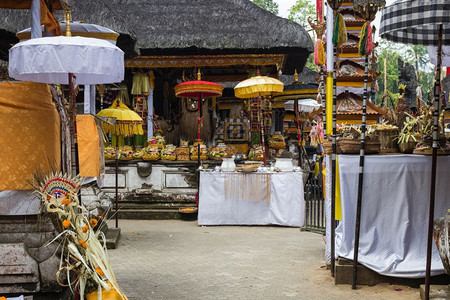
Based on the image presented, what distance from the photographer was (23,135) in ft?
16.1

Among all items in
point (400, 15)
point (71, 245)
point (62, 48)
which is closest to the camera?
point (71, 245)

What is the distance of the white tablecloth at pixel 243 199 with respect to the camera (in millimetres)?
11258

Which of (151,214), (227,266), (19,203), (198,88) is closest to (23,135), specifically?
(19,203)

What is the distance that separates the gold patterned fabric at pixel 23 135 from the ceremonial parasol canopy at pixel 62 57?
194 mm

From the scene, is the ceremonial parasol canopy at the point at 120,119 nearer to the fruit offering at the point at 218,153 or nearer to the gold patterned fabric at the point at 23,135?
the fruit offering at the point at 218,153

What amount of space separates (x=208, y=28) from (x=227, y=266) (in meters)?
8.80

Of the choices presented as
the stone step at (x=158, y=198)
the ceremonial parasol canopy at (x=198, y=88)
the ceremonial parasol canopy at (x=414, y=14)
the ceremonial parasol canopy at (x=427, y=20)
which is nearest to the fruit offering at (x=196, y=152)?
the stone step at (x=158, y=198)

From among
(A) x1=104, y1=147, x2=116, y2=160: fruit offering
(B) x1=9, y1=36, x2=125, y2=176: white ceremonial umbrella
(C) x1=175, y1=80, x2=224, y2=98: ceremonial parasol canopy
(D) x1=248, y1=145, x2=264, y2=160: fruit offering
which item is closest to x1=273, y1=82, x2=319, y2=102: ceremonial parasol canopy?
(D) x1=248, y1=145, x2=264, y2=160: fruit offering

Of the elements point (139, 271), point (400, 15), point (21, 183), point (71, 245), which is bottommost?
point (139, 271)

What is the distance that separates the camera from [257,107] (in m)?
15.0

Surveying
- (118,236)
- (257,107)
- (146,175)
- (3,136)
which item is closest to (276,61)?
(257,107)

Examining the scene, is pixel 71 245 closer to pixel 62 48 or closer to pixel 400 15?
pixel 62 48

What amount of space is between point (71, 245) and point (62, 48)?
176 centimetres

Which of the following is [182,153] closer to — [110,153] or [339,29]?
[110,153]
